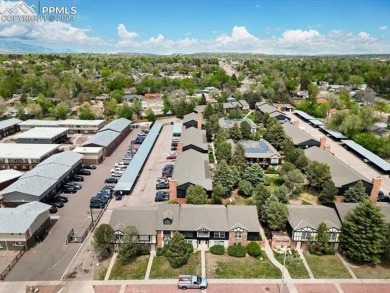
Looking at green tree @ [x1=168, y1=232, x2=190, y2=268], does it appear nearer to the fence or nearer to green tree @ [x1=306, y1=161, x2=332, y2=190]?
the fence

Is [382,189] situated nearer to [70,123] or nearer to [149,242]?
[149,242]

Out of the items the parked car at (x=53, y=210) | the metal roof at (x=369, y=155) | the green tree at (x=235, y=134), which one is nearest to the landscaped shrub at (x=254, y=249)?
the parked car at (x=53, y=210)

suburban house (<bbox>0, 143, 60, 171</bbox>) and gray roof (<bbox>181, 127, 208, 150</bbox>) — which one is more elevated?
gray roof (<bbox>181, 127, 208, 150</bbox>)

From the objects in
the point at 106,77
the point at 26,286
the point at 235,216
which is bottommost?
the point at 26,286

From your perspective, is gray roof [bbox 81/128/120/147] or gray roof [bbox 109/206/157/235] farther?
gray roof [bbox 81/128/120/147]

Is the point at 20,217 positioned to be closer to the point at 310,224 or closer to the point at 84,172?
the point at 84,172

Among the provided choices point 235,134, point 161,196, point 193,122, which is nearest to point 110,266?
point 161,196

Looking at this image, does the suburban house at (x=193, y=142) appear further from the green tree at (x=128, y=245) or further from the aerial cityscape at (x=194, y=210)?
the green tree at (x=128, y=245)

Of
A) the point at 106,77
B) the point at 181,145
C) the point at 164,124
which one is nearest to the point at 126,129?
the point at 164,124

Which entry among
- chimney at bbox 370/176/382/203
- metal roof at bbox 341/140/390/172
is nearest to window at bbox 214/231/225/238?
chimney at bbox 370/176/382/203
